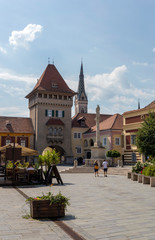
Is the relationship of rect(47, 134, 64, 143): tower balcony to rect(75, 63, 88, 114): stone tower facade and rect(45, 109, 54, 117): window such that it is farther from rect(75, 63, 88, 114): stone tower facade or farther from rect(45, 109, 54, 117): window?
rect(75, 63, 88, 114): stone tower facade

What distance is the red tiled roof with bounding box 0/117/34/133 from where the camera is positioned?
5556 cm

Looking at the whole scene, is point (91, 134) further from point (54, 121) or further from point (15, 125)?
point (15, 125)

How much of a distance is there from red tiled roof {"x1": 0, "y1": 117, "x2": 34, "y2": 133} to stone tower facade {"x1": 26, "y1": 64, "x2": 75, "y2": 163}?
1278mm

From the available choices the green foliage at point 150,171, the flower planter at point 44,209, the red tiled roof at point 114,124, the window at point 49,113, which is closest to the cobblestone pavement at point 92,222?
the flower planter at point 44,209

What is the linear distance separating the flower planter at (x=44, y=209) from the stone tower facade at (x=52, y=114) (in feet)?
157

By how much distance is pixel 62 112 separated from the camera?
58781mm

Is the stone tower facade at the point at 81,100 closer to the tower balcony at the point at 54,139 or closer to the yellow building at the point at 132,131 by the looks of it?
the tower balcony at the point at 54,139

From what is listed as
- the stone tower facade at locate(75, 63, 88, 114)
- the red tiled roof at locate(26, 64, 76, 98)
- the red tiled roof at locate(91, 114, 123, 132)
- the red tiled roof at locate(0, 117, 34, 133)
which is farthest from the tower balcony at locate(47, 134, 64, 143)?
the stone tower facade at locate(75, 63, 88, 114)

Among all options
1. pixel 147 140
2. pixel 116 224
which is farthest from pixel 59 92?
pixel 116 224

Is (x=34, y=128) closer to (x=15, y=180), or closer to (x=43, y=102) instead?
(x=43, y=102)

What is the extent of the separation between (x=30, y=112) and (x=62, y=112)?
25.4 feet

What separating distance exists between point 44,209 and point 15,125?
5047cm

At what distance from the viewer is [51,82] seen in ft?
193

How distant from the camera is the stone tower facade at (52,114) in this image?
2215 inches
